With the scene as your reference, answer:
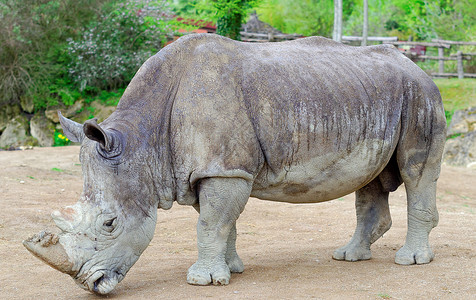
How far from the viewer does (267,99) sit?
16.5 feet

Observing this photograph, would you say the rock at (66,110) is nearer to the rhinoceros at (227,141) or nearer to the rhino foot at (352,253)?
the rhino foot at (352,253)

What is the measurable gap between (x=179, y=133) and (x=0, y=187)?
568 cm

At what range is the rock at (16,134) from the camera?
21.4m

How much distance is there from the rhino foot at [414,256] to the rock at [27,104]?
19.2m

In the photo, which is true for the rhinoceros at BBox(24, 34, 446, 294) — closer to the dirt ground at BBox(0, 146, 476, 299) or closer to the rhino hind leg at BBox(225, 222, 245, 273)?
the rhino hind leg at BBox(225, 222, 245, 273)

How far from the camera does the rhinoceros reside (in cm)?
456

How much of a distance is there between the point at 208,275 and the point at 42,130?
18.2 metres

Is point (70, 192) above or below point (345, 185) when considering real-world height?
below

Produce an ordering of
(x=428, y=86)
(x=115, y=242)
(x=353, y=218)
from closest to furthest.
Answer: (x=115, y=242), (x=428, y=86), (x=353, y=218)

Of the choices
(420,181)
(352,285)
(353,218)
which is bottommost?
(353,218)

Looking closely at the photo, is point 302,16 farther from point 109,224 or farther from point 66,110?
point 109,224

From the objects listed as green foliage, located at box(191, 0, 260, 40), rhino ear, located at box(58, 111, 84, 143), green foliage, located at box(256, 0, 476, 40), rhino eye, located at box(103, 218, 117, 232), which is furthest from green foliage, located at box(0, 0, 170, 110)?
rhino eye, located at box(103, 218, 117, 232)

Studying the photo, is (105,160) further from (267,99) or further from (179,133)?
(267,99)

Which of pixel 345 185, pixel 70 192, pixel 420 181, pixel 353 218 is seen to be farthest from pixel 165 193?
pixel 70 192
